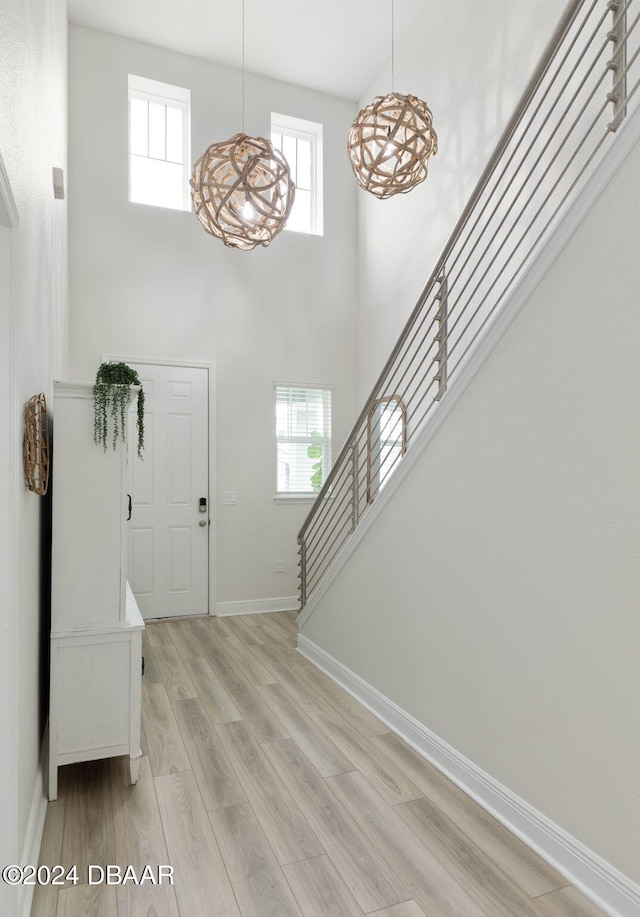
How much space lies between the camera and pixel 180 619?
5.49 m

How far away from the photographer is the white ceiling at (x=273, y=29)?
16.7 feet

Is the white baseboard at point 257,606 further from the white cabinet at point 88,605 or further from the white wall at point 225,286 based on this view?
the white cabinet at point 88,605

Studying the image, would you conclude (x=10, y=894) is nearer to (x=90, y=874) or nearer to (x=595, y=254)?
(x=90, y=874)

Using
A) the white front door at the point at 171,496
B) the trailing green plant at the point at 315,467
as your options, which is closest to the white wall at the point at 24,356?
the white front door at the point at 171,496

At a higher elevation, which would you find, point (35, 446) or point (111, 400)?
point (111, 400)

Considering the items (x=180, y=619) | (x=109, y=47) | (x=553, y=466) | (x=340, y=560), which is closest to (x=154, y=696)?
(x=340, y=560)

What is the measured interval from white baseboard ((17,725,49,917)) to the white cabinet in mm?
81

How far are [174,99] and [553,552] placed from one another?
5754 millimetres

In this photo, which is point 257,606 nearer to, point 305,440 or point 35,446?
point 305,440

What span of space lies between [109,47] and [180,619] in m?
5.31

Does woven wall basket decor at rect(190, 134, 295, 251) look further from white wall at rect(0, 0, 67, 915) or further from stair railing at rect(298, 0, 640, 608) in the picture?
stair railing at rect(298, 0, 640, 608)

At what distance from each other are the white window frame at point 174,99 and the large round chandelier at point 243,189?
218cm

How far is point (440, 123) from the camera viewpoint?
16.3 feet

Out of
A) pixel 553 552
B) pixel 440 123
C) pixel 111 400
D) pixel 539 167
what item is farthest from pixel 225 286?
pixel 553 552
